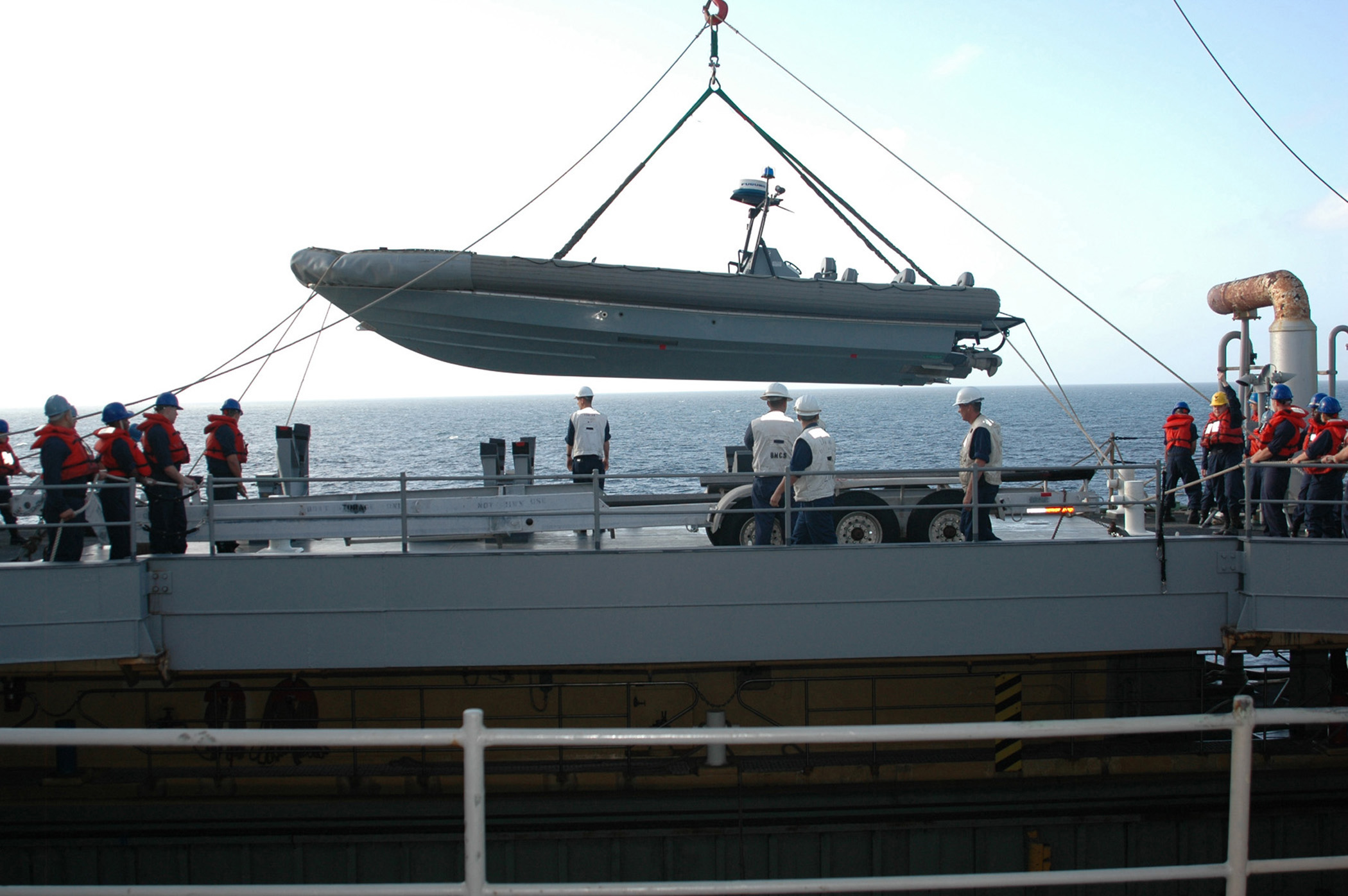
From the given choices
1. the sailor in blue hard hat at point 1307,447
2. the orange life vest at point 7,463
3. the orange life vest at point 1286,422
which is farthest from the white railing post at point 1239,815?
the orange life vest at point 7,463

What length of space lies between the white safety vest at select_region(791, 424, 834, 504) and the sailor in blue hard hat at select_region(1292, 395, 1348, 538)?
3524 millimetres

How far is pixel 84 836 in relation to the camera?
6707 mm

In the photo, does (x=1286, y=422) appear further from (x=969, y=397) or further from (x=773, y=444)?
(x=773, y=444)

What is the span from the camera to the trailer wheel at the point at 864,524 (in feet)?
22.8

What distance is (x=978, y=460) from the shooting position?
20.4 ft

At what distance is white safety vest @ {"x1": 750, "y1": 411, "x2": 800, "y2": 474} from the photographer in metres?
6.41

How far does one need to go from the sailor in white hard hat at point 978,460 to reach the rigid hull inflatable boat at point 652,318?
3086mm

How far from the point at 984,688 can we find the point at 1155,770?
1559 mm

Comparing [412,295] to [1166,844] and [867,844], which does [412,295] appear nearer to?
[867,844]

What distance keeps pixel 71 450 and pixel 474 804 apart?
17.6 feet

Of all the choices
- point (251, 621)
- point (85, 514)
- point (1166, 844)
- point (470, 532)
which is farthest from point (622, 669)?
point (1166, 844)

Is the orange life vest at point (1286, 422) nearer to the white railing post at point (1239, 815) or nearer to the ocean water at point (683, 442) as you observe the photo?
the ocean water at point (683, 442)

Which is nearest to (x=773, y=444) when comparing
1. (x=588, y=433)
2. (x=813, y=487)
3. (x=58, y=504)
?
(x=813, y=487)

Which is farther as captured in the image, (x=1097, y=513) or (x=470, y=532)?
(x=1097, y=513)
